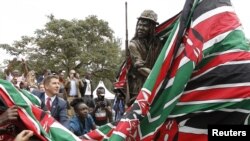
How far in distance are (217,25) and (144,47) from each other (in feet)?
4.45

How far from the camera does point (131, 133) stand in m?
4.03

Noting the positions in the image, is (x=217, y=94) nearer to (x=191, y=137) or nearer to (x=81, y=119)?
(x=191, y=137)

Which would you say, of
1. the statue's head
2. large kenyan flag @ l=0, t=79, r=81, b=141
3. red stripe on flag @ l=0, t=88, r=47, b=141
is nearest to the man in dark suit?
the statue's head

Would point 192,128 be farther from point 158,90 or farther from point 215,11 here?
point 215,11

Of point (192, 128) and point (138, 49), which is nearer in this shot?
point (192, 128)

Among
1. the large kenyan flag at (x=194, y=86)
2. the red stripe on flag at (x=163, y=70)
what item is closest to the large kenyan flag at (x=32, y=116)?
the large kenyan flag at (x=194, y=86)

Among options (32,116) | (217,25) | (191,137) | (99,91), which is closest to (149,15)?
(217,25)

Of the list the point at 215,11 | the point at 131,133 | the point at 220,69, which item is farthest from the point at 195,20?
the point at 131,133

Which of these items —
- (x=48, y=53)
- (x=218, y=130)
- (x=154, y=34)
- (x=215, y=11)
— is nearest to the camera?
(x=218, y=130)

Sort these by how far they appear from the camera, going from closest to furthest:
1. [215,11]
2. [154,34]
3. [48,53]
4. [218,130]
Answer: [218,130] → [215,11] → [154,34] → [48,53]

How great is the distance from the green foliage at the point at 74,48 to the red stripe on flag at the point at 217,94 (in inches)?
1743

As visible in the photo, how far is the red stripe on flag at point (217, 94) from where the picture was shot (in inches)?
158

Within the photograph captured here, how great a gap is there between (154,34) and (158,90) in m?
1.44

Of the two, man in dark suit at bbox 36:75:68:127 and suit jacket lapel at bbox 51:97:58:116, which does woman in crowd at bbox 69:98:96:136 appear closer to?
man in dark suit at bbox 36:75:68:127
